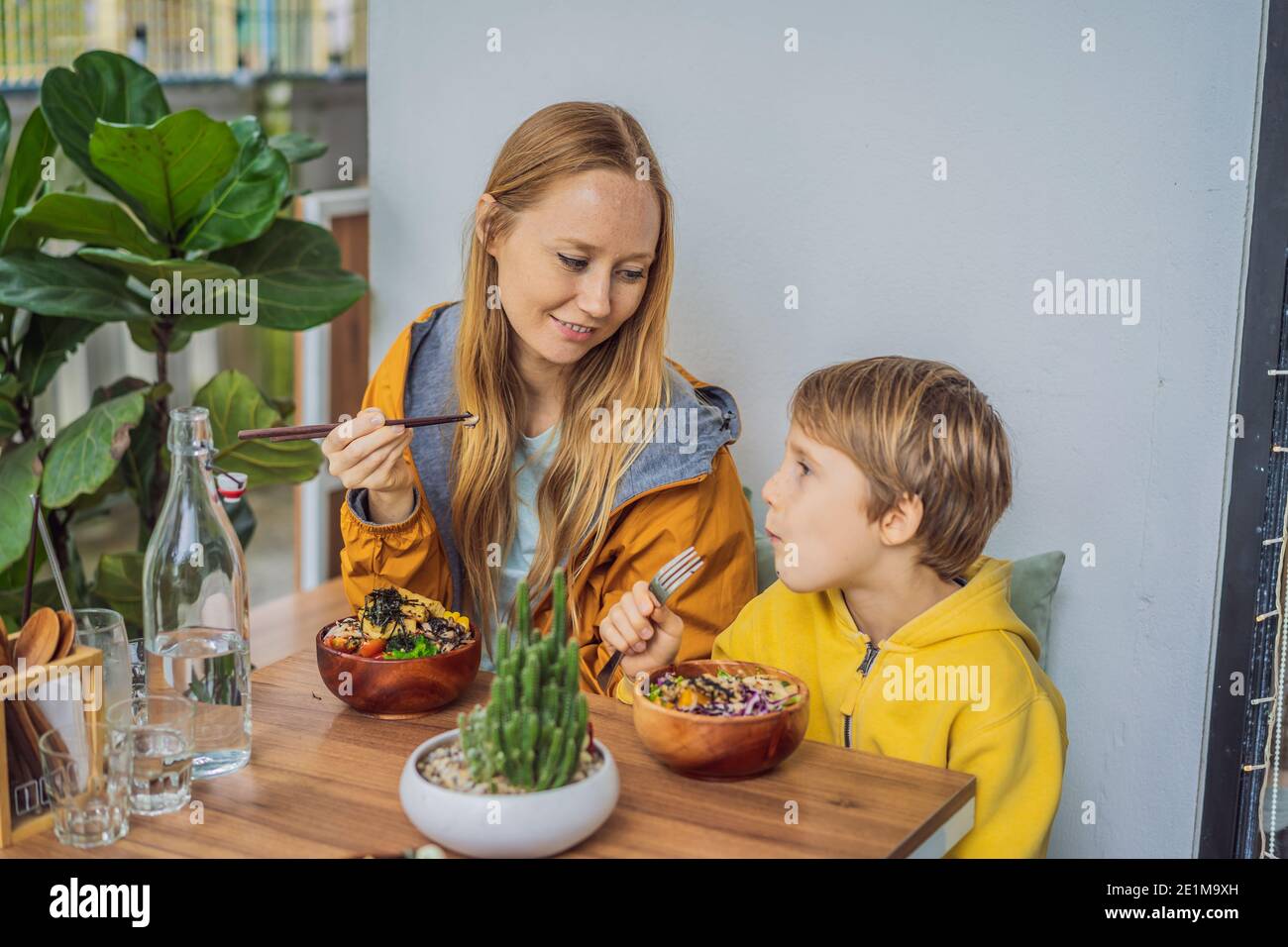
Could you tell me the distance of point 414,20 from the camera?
2.31 meters

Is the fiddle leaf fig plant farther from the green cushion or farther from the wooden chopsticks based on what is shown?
the green cushion

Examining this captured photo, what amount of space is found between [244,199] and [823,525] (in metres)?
1.41

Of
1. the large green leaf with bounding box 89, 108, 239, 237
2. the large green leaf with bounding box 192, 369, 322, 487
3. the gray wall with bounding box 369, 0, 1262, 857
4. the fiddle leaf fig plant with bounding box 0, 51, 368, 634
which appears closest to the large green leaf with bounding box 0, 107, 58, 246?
the fiddle leaf fig plant with bounding box 0, 51, 368, 634

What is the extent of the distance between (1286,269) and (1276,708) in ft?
1.97

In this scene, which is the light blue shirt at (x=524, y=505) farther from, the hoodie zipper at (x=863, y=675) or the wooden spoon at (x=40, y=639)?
the wooden spoon at (x=40, y=639)

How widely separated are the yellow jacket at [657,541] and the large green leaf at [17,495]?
0.75 meters

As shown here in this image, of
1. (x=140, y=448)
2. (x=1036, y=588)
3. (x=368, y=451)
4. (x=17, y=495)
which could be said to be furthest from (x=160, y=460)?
(x=1036, y=588)

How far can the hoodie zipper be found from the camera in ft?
4.90

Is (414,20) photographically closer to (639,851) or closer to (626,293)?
(626,293)

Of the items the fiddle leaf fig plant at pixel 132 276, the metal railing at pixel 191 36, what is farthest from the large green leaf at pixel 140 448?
the metal railing at pixel 191 36

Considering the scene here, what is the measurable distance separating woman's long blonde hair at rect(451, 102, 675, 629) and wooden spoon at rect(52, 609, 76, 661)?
784mm

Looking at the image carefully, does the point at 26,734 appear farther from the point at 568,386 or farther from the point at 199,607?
the point at 568,386

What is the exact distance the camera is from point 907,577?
1524mm
